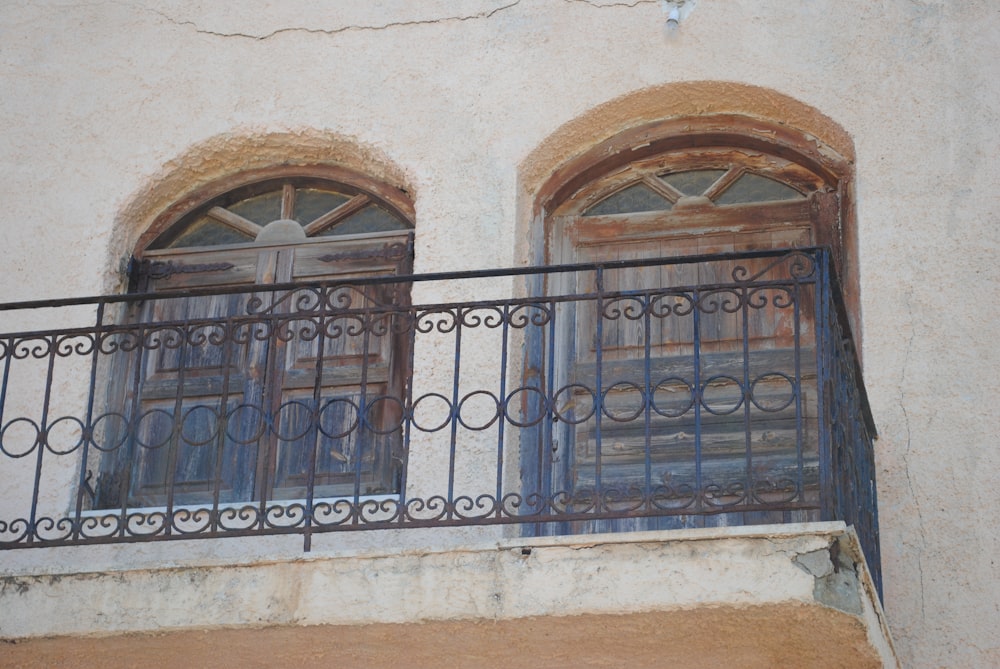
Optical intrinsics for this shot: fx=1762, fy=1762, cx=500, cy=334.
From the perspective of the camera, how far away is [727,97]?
8117mm

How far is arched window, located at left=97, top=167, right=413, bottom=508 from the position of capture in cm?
778

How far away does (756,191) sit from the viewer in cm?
816

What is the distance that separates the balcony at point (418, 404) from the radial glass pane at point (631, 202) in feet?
1.24

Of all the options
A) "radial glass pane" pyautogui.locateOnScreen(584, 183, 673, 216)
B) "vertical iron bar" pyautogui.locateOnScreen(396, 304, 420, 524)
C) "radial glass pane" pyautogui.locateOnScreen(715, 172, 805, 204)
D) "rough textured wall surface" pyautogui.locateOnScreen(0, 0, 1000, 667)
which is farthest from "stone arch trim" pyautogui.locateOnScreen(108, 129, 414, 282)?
"radial glass pane" pyautogui.locateOnScreen(715, 172, 805, 204)

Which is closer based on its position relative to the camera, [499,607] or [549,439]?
[499,607]

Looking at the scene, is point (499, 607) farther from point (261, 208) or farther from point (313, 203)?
point (261, 208)

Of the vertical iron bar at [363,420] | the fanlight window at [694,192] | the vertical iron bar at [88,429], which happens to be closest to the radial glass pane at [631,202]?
the fanlight window at [694,192]

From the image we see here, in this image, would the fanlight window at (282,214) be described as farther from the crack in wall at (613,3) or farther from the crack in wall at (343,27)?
the crack in wall at (613,3)

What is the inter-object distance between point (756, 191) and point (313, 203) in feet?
7.06

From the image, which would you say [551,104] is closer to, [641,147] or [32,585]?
[641,147]

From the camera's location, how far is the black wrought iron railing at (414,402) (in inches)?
283

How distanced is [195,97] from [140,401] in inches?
60.9

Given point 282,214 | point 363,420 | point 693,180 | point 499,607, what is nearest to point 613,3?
point 693,180

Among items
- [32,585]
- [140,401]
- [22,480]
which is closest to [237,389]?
[140,401]
